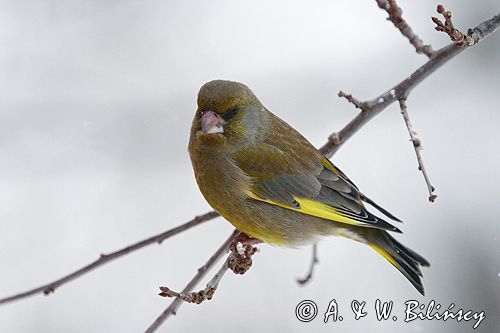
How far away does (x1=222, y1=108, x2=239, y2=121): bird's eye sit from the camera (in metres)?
3.97

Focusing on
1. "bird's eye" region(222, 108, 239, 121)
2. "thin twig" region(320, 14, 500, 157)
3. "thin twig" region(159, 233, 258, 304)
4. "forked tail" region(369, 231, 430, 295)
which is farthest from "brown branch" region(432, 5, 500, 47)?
"thin twig" region(159, 233, 258, 304)

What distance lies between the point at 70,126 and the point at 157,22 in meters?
1.95

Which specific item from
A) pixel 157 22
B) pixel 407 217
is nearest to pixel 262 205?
pixel 407 217

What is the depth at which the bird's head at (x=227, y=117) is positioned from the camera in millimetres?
3859

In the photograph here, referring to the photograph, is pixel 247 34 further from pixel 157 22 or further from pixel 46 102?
pixel 46 102

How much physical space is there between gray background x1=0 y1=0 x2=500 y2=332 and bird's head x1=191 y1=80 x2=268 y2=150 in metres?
2.77

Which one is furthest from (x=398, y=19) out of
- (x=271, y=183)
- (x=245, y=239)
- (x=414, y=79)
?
(x=245, y=239)

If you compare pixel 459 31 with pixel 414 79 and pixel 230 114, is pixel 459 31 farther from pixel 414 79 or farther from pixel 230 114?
pixel 230 114

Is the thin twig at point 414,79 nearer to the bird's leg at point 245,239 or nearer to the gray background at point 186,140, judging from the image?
the bird's leg at point 245,239

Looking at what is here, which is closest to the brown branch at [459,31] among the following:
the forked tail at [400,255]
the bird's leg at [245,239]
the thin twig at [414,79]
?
the thin twig at [414,79]

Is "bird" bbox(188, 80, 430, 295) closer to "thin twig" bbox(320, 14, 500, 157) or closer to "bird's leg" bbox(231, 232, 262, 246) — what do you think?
"bird's leg" bbox(231, 232, 262, 246)

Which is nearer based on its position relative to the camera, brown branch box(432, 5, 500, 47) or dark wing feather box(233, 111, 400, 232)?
brown branch box(432, 5, 500, 47)

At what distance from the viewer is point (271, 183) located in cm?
412

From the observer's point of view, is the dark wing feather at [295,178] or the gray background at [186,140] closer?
the dark wing feather at [295,178]
